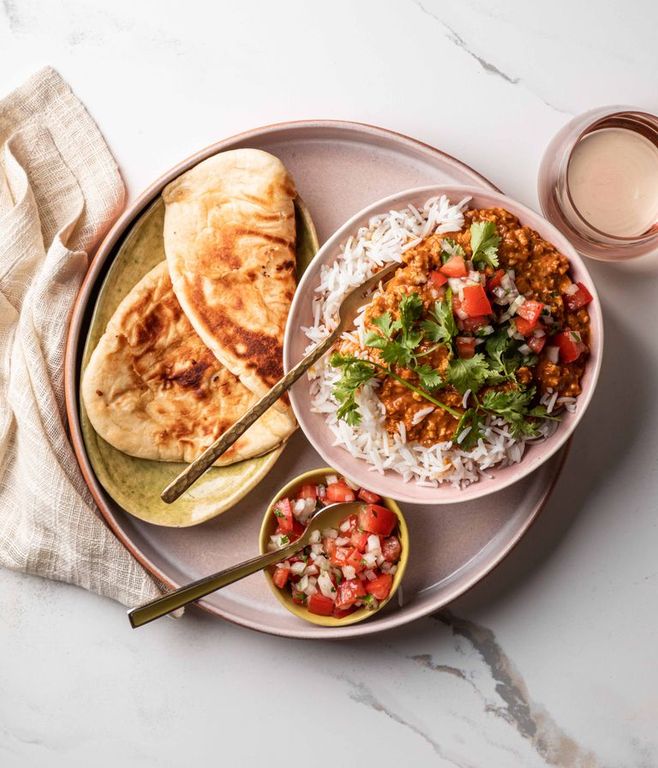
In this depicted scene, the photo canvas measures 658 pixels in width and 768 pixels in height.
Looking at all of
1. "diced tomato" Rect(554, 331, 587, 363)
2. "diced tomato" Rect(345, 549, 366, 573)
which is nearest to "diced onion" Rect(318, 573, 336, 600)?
"diced tomato" Rect(345, 549, 366, 573)

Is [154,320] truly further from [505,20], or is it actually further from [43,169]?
[505,20]

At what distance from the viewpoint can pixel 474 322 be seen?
2.77 metres

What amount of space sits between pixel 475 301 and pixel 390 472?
2.65 feet

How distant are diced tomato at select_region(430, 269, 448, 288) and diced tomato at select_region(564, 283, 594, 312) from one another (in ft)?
1.65

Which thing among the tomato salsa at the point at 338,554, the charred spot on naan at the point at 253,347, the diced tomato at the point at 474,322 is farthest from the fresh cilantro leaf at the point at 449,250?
the tomato salsa at the point at 338,554

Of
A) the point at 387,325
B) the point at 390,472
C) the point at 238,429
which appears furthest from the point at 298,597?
the point at 387,325

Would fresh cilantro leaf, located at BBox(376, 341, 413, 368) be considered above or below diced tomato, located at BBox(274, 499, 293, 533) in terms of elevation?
above

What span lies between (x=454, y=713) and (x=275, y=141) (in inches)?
111

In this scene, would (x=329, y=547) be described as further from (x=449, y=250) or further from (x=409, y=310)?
(x=449, y=250)

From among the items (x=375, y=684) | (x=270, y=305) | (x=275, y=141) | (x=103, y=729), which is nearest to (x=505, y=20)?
(x=275, y=141)

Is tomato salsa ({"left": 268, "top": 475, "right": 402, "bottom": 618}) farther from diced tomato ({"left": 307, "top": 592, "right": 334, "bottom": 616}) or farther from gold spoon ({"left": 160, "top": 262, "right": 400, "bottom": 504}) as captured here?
gold spoon ({"left": 160, "top": 262, "right": 400, "bottom": 504})

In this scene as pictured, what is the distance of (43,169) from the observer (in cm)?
352

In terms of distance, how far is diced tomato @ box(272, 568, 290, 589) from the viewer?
318 cm

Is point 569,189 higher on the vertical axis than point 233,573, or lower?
higher
